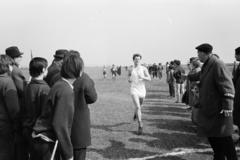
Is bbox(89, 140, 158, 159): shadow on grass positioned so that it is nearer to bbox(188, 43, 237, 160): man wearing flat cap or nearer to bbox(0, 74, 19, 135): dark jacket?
bbox(188, 43, 237, 160): man wearing flat cap

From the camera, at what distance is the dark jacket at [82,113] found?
3.86 metres

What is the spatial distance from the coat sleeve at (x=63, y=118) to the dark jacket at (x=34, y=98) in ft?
1.55

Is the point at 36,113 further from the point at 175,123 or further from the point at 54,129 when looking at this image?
the point at 175,123

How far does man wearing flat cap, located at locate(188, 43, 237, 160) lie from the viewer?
4594 millimetres

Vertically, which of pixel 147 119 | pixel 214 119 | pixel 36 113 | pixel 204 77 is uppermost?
pixel 204 77

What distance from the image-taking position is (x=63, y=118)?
128 inches

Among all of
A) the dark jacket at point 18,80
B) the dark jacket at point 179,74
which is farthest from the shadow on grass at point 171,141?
the dark jacket at point 179,74

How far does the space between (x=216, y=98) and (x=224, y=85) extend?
26 cm

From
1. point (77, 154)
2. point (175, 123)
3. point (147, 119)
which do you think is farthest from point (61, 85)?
point (147, 119)

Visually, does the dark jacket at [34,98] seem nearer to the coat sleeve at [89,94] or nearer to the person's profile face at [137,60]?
the coat sleeve at [89,94]

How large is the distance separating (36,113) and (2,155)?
1039 mm

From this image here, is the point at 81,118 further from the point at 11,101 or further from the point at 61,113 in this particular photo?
the point at 11,101

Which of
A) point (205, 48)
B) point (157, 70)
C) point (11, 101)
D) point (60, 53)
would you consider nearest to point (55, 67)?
point (60, 53)

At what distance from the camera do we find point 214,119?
4.74 meters
